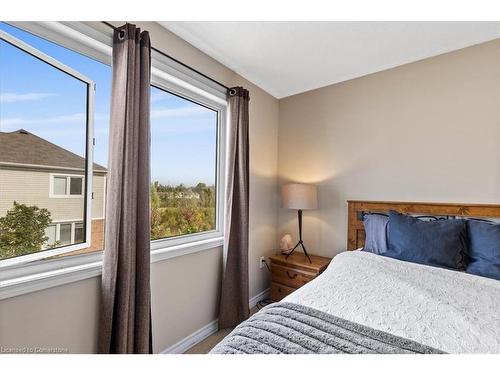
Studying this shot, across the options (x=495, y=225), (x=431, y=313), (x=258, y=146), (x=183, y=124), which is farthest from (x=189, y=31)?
(x=495, y=225)

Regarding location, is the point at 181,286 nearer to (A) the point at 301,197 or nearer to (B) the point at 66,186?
(B) the point at 66,186

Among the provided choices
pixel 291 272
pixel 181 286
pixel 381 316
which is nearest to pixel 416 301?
pixel 381 316

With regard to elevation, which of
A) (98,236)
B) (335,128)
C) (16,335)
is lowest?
(16,335)

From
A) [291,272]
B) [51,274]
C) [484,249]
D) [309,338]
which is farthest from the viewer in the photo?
[291,272]

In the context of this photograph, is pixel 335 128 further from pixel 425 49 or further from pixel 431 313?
pixel 431 313

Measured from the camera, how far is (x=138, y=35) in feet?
4.98

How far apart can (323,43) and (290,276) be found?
7.19 ft

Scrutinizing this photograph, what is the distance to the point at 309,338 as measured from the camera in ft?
3.09

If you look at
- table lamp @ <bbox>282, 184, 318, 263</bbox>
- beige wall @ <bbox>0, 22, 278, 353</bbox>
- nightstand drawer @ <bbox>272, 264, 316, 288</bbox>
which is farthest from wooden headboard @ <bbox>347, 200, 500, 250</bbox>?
beige wall @ <bbox>0, 22, 278, 353</bbox>

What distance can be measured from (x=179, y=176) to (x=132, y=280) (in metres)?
0.95

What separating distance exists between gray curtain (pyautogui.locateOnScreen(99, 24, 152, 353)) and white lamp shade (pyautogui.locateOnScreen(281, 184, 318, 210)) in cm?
153

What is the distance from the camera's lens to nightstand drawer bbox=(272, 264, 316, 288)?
2525 mm

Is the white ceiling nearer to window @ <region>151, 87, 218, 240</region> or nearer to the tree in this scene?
window @ <region>151, 87, 218, 240</region>
